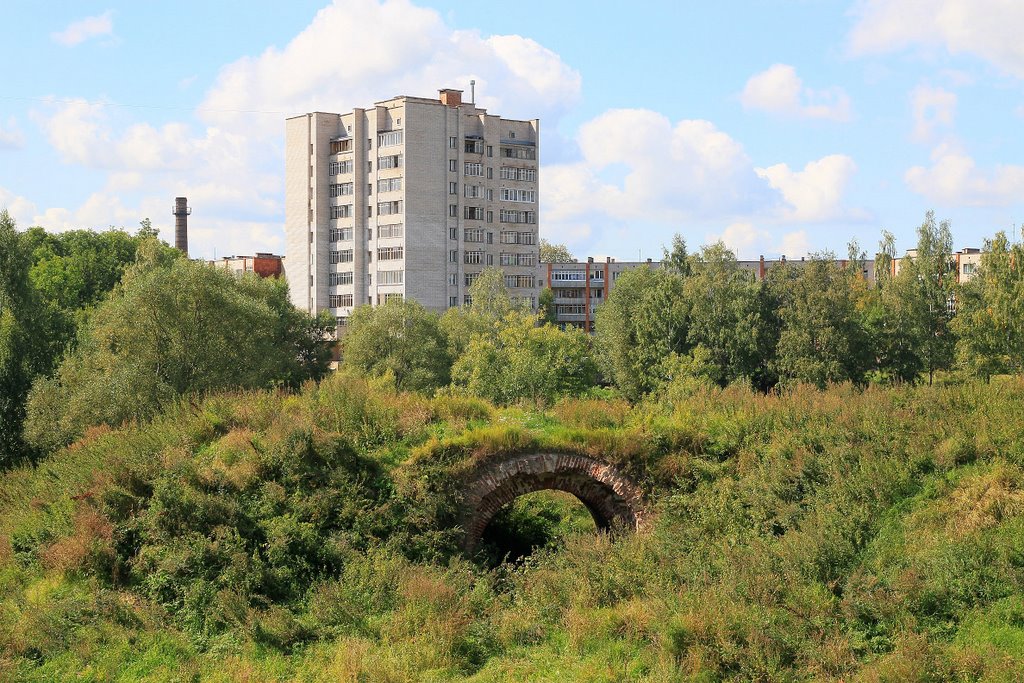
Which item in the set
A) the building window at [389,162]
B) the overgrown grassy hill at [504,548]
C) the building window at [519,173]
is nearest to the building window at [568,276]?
the building window at [519,173]

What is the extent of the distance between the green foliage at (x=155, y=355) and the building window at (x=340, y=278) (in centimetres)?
3891

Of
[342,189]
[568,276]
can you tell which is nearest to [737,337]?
[342,189]

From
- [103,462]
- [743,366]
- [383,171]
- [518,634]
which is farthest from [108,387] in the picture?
[383,171]

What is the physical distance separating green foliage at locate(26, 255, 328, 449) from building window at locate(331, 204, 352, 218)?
128ft

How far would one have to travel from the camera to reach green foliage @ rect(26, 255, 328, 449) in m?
28.7

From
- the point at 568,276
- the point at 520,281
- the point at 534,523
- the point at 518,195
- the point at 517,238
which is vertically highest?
the point at 518,195

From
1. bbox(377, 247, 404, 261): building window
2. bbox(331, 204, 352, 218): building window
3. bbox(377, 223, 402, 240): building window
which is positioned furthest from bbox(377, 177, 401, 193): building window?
bbox(377, 247, 404, 261): building window

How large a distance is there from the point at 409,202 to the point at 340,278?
362 inches

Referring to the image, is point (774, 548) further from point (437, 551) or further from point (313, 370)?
point (313, 370)

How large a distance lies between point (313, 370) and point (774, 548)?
1511 inches

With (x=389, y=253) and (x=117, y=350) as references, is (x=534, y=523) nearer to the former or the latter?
(x=117, y=350)

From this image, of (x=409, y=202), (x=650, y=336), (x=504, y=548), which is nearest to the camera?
(x=504, y=548)

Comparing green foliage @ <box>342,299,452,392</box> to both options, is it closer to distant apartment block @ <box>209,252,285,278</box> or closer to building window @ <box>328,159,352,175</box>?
building window @ <box>328,159,352,175</box>

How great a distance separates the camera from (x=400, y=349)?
48219 mm
